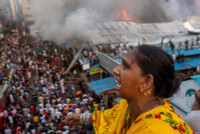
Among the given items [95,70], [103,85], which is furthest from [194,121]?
[95,70]

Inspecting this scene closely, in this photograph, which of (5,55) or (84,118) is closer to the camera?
(84,118)

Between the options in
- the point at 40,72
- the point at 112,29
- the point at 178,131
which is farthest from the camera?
the point at 112,29

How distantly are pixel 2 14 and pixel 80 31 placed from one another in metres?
30.4

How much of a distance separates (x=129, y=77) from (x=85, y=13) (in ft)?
53.1

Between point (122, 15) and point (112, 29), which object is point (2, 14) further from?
point (112, 29)

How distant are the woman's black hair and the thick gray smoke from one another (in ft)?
41.3

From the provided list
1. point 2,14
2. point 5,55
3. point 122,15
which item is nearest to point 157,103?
point 5,55

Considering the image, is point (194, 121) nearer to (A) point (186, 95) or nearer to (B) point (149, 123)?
(B) point (149, 123)

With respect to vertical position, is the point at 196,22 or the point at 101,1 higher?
the point at 101,1

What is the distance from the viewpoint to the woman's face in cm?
78

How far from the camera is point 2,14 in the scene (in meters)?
35.8

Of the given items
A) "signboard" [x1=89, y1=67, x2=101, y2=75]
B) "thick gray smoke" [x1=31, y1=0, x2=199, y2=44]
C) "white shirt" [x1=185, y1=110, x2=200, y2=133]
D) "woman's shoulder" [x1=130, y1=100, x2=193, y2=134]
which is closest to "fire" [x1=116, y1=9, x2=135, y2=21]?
"thick gray smoke" [x1=31, y1=0, x2=199, y2=44]

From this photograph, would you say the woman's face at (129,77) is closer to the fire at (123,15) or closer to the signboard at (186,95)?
the signboard at (186,95)

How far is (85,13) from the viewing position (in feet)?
52.7
